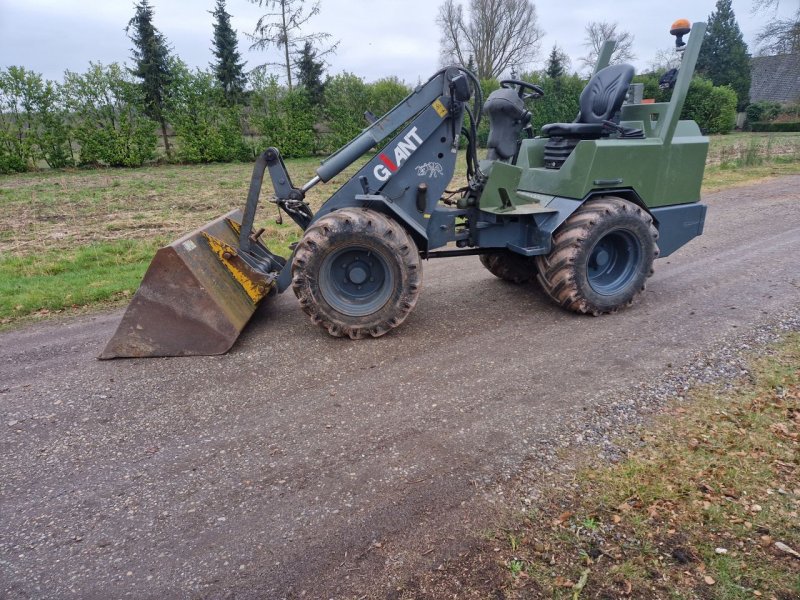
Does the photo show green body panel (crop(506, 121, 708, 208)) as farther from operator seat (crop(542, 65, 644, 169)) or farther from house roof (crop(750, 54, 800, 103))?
house roof (crop(750, 54, 800, 103))

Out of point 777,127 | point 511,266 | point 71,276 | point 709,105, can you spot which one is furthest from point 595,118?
point 777,127

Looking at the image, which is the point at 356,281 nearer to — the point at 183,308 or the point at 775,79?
the point at 183,308

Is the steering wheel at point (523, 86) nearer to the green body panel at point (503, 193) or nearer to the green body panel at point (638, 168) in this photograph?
the green body panel at point (638, 168)

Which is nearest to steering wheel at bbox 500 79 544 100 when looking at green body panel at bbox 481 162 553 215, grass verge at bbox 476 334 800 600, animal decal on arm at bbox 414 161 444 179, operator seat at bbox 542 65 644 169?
operator seat at bbox 542 65 644 169

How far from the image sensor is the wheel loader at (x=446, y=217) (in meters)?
4.66

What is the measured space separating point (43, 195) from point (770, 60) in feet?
183

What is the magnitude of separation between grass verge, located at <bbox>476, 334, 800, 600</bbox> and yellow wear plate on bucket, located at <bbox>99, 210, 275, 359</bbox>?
9.94 ft

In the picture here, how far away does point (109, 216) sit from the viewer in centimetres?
1152

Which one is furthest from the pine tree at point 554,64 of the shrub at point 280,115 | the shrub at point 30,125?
the shrub at point 30,125

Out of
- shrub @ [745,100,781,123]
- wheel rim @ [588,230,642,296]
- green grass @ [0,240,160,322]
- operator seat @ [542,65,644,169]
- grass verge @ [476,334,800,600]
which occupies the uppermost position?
shrub @ [745,100,781,123]

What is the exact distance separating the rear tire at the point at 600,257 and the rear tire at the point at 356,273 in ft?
4.85

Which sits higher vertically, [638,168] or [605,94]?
[605,94]

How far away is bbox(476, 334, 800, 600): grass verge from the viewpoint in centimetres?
237

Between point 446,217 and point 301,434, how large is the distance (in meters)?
2.71
